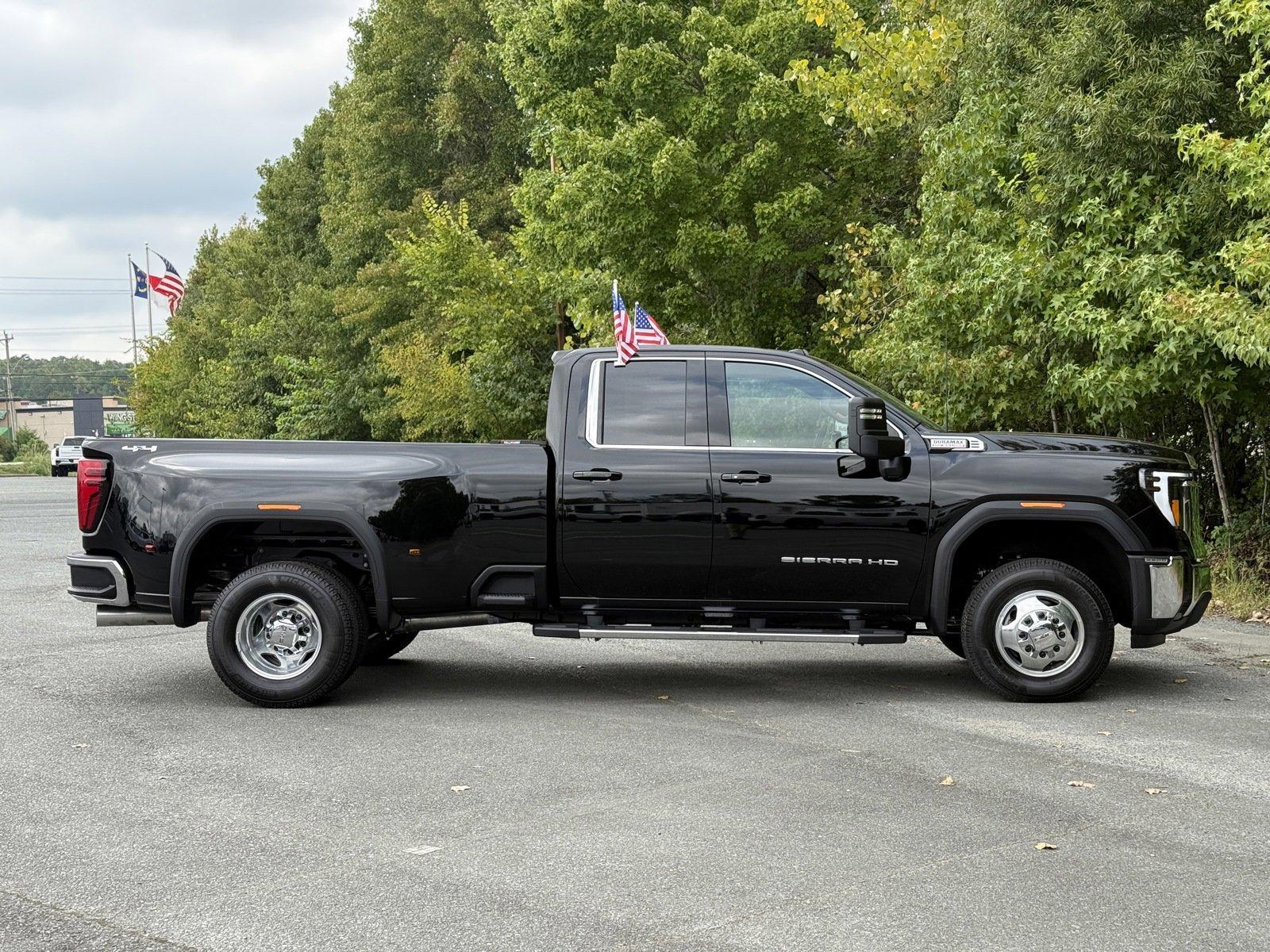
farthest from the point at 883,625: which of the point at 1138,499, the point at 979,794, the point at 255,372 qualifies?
the point at 255,372

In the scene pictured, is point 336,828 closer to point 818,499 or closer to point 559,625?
point 559,625

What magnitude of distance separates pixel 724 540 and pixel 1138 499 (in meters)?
2.46

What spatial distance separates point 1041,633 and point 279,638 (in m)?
4.52

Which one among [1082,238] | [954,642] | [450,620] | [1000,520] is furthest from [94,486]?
[1082,238]

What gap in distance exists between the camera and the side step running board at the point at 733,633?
7.91m

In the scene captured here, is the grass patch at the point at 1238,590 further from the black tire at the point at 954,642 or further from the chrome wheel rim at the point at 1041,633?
the chrome wheel rim at the point at 1041,633

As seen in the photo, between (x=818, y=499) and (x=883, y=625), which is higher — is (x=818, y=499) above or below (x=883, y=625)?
above

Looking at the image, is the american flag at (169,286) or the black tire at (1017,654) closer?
the black tire at (1017,654)

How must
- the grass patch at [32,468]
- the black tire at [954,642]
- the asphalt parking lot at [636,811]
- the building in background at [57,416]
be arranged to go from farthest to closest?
1. the building in background at [57,416]
2. the grass patch at [32,468]
3. the black tire at [954,642]
4. the asphalt parking lot at [636,811]

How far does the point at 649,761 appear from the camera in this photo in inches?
261

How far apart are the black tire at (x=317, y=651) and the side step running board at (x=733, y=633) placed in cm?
114

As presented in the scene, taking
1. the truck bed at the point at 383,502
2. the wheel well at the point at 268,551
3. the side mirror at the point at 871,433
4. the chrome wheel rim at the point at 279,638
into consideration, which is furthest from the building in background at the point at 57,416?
the side mirror at the point at 871,433

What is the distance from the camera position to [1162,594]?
796 centimetres

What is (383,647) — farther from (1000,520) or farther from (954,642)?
(1000,520)
